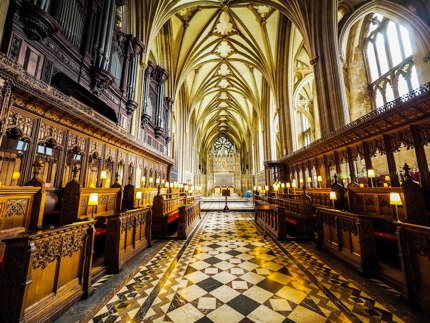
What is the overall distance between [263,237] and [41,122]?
21.1 ft

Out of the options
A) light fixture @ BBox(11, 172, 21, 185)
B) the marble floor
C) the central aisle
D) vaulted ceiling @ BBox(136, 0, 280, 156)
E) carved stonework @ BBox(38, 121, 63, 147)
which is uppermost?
vaulted ceiling @ BBox(136, 0, 280, 156)

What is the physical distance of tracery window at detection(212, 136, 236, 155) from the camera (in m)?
37.5

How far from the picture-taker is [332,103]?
7.82 m

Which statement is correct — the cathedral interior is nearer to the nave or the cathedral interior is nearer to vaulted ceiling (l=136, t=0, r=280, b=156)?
the nave

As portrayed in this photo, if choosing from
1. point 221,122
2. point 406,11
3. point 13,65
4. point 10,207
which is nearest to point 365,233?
point 10,207

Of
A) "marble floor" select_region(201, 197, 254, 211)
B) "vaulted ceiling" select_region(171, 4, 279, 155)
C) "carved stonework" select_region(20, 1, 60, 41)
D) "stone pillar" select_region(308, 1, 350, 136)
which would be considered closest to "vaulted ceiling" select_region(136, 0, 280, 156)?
"vaulted ceiling" select_region(171, 4, 279, 155)

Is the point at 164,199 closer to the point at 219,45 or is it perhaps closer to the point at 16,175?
the point at 16,175

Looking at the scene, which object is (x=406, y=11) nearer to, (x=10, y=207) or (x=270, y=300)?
(x=270, y=300)

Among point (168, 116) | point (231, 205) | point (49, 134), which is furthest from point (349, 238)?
point (168, 116)

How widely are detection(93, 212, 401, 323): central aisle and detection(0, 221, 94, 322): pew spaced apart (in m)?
0.49

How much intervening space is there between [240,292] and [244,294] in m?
0.07

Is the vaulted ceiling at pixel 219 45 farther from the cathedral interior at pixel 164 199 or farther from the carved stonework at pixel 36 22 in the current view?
the carved stonework at pixel 36 22

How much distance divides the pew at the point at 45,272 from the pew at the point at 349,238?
4145 mm

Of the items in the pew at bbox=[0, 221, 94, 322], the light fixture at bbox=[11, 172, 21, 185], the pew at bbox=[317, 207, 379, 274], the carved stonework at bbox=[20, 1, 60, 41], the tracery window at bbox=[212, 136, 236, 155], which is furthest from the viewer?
the tracery window at bbox=[212, 136, 236, 155]
